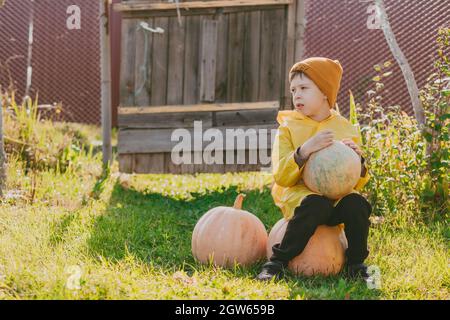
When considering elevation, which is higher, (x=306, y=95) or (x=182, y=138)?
(x=306, y=95)

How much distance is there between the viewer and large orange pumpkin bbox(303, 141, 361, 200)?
3293 mm

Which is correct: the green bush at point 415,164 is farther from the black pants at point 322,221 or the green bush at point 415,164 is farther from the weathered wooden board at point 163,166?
the weathered wooden board at point 163,166

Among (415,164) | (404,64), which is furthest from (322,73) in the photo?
(404,64)

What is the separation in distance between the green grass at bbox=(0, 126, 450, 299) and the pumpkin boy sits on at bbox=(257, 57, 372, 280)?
17 centimetres

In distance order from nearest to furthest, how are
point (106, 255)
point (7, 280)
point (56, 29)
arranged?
point (7, 280)
point (106, 255)
point (56, 29)

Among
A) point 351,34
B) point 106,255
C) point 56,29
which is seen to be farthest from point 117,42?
point 106,255

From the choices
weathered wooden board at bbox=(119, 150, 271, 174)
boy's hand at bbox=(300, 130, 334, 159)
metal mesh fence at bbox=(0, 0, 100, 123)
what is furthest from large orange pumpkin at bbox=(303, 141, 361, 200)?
metal mesh fence at bbox=(0, 0, 100, 123)

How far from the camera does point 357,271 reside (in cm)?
344

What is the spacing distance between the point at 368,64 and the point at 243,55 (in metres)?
3.25

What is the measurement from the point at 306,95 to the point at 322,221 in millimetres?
694

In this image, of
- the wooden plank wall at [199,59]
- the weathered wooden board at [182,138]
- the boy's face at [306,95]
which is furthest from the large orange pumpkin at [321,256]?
the wooden plank wall at [199,59]

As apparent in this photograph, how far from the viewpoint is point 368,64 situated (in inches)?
349

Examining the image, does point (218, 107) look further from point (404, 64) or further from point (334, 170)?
point (334, 170)
